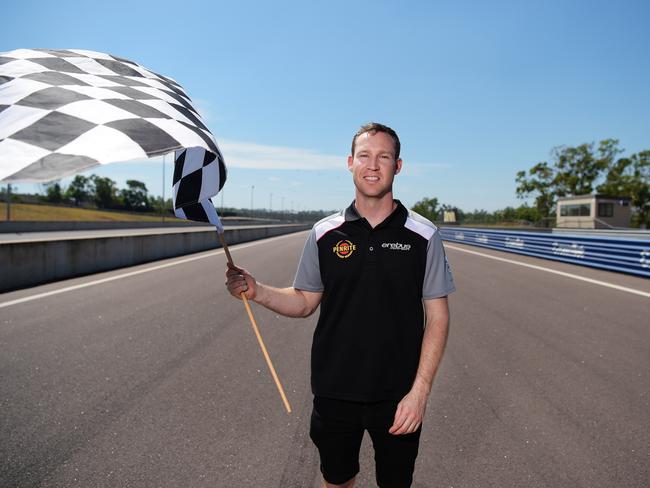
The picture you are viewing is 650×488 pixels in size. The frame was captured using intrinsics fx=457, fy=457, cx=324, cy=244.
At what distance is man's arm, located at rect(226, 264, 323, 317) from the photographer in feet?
6.85

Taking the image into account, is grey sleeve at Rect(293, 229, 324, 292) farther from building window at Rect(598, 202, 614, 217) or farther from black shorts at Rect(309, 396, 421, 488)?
building window at Rect(598, 202, 614, 217)

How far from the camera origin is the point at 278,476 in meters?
2.65

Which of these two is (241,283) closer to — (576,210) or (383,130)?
(383,130)

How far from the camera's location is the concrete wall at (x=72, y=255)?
8.96m

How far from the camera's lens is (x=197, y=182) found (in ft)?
6.64

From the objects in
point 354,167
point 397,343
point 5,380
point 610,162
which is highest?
point 610,162

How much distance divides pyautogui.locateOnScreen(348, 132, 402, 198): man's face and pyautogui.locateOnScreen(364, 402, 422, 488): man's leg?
0.89 m

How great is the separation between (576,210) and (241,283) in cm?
5623

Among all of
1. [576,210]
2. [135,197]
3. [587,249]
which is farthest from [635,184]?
[135,197]

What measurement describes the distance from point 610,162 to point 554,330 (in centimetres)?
8317

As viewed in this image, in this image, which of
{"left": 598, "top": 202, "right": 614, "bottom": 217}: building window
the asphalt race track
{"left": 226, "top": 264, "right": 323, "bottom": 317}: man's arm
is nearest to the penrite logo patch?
{"left": 226, "top": 264, "right": 323, "bottom": 317}: man's arm

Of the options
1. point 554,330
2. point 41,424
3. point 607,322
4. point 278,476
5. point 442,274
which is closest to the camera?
point 442,274

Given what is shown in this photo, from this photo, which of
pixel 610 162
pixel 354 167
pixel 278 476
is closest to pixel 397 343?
pixel 354 167

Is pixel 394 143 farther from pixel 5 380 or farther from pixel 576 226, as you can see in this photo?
pixel 576 226
